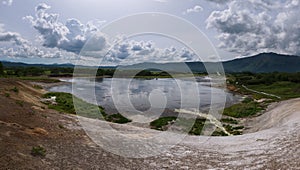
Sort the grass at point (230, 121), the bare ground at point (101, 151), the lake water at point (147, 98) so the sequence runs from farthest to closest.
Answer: the lake water at point (147, 98) < the grass at point (230, 121) < the bare ground at point (101, 151)

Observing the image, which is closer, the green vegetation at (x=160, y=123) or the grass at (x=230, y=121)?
the green vegetation at (x=160, y=123)

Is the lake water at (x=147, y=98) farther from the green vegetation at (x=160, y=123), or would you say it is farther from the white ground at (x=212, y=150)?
the white ground at (x=212, y=150)

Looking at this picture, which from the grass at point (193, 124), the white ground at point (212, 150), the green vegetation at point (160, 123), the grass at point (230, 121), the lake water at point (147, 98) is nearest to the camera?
the white ground at point (212, 150)

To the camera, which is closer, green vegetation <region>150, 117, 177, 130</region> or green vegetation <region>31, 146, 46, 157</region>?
green vegetation <region>31, 146, 46, 157</region>

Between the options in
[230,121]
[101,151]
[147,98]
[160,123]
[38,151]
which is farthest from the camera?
[147,98]

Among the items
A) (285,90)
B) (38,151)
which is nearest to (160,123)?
(38,151)

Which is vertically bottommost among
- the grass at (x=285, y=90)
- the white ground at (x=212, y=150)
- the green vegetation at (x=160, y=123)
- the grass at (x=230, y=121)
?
the green vegetation at (x=160, y=123)

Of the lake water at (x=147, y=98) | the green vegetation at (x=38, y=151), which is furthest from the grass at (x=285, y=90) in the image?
the green vegetation at (x=38, y=151)

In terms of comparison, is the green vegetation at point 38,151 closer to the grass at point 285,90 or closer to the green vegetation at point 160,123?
the green vegetation at point 160,123

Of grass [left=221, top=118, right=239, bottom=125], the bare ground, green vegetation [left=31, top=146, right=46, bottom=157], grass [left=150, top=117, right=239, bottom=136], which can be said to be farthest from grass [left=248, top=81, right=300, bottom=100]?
green vegetation [left=31, top=146, right=46, bottom=157]

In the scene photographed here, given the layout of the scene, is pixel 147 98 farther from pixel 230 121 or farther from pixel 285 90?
pixel 285 90

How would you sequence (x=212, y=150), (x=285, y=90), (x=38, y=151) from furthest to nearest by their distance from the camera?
(x=285, y=90), (x=212, y=150), (x=38, y=151)

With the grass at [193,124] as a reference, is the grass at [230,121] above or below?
above

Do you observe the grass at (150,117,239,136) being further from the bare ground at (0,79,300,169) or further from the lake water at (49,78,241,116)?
the bare ground at (0,79,300,169)
